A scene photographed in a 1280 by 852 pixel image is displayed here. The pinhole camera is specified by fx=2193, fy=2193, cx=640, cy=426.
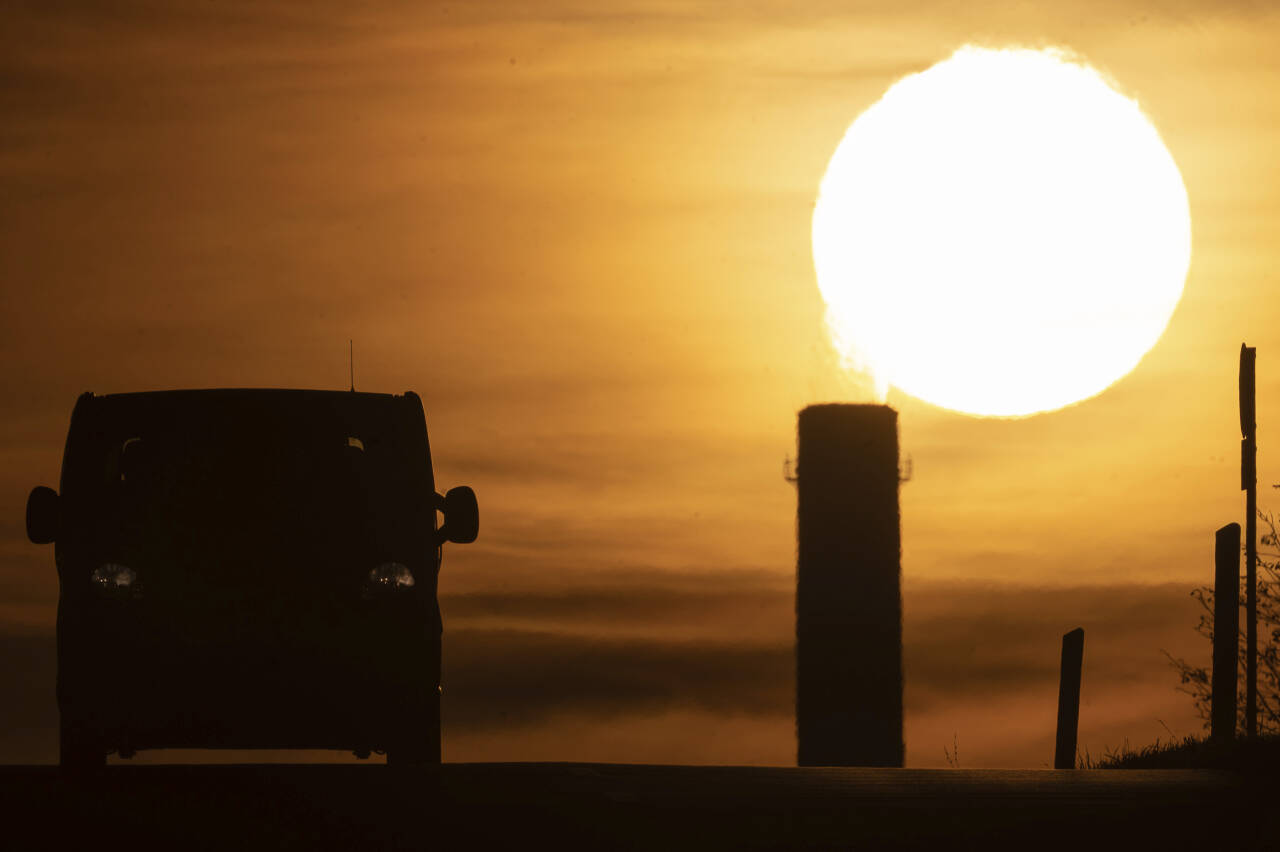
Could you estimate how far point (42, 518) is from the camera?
1168cm

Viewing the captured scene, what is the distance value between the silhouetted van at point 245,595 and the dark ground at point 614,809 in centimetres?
28

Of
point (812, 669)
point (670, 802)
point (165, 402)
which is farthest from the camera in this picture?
point (812, 669)

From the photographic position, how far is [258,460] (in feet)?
38.2

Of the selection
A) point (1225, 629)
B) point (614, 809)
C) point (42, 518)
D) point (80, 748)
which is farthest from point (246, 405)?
point (1225, 629)

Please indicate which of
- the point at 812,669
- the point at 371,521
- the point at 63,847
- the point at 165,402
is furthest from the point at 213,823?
the point at 812,669

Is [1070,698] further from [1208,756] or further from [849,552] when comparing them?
[849,552]

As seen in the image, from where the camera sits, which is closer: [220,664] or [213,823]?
[213,823]

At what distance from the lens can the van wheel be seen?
11250mm

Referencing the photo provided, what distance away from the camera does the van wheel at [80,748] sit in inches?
443

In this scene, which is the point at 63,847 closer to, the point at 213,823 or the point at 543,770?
the point at 213,823

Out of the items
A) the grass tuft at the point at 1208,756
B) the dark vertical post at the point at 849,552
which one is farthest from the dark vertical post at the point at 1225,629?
the dark vertical post at the point at 849,552

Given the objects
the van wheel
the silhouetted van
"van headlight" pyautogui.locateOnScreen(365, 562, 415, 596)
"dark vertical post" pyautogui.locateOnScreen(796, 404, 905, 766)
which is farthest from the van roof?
"dark vertical post" pyautogui.locateOnScreen(796, 404, 905, 766)

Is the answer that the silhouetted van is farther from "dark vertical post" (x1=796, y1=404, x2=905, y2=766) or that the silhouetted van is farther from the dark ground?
"dark vertical post" (x1=796, y1=404, x2=905, y2=766)

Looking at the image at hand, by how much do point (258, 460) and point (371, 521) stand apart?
2.28ft
